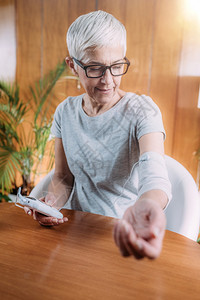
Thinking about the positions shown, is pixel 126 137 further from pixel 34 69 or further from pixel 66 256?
pixel 34 69

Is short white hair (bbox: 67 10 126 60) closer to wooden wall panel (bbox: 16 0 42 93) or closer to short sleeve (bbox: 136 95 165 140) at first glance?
short sleeve (bbox: 136 95 165 140)

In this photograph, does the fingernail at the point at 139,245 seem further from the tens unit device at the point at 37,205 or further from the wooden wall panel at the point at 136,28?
the wooden wall panel at the point at 136,28

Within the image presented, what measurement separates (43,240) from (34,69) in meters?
1.82

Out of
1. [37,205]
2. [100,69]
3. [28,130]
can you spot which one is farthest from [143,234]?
[28,130]

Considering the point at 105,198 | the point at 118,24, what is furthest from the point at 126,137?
the point at 118,24

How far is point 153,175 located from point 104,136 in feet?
1.08

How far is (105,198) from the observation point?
3.19 feet

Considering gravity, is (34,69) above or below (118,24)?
below

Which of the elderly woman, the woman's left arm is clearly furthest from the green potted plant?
the woman's left arm

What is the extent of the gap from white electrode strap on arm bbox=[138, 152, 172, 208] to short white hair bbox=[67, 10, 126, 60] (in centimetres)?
33

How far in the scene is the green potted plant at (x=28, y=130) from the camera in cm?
195

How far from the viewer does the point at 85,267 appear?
0.59 meters

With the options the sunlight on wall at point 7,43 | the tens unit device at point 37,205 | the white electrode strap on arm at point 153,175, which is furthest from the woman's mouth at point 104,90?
the sunlight on wall at point 7,43

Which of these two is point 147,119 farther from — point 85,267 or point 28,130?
point 28,130
